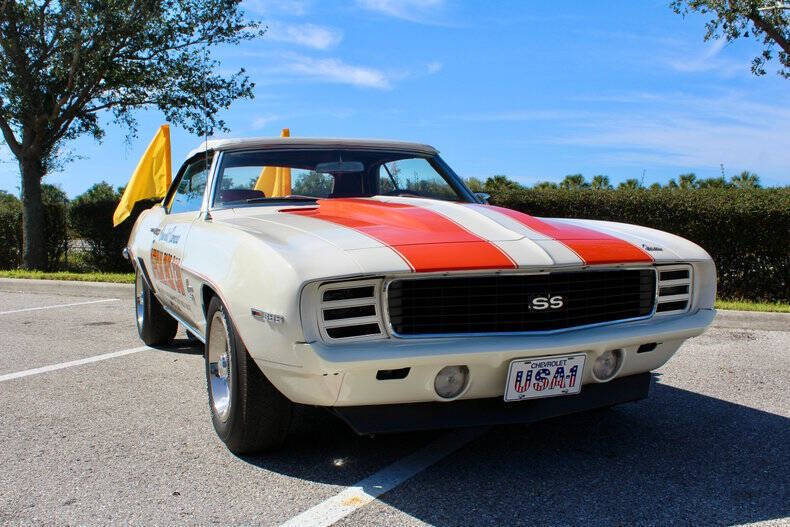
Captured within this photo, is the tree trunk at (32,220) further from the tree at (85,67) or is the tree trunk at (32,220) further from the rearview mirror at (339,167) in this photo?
the rearview mirror at (339,167)

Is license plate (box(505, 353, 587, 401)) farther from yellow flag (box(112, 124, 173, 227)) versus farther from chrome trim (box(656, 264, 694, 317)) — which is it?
yellow flag (box(112, 124, 173, 227))

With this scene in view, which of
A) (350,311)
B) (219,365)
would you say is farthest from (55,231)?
(350,311)

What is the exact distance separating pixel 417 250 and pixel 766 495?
67.1 inches

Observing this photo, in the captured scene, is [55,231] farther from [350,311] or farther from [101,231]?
[350,311]

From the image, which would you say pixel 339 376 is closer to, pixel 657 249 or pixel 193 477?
pixel 193 477

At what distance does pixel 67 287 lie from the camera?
38.9 ft

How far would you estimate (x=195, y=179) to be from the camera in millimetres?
5070

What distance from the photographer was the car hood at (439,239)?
115 inches

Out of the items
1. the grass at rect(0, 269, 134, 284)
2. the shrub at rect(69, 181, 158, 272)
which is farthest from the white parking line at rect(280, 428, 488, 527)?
the shrub at rect(69, 181, 158, 272)

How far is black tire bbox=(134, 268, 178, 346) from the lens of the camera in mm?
6215

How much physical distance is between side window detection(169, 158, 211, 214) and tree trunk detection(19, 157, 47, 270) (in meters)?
12.2

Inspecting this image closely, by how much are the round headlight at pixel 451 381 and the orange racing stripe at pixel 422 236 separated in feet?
1.33

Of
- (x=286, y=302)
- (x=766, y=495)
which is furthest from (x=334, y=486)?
(x=766, y=495)

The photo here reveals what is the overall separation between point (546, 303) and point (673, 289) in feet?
2.79
